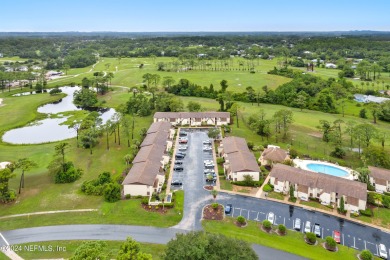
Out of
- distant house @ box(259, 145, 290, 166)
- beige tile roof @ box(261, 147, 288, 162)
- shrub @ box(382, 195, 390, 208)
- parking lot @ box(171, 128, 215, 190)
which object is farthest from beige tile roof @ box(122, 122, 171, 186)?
shrub @ box(382, 195, 390, 208)

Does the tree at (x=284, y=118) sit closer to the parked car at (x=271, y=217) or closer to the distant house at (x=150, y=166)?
the distant house at (x=150, y=166)

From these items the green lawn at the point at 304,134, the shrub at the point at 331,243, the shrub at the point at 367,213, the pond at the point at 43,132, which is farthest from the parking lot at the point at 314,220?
the pond at the point at 43,132

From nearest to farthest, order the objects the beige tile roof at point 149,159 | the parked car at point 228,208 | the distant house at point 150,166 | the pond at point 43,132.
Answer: the parked car at point 228,208 < the distant house at point 150,166 < the beige tile roof at point 149,159 < the pond at point 43,132

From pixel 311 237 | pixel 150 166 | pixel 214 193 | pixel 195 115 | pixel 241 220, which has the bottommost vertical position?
pixel 311 237

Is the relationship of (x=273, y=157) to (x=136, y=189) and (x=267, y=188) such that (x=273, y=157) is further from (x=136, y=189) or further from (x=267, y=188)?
(x=136, y=189)

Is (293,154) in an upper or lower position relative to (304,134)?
lower

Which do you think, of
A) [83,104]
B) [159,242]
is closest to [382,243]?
[159,242]

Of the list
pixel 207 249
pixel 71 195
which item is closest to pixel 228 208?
pixel 207 249
